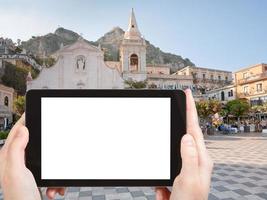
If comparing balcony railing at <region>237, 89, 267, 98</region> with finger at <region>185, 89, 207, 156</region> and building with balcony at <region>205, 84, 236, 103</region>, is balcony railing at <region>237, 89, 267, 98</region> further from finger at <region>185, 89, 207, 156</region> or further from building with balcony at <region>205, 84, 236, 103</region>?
finger at <region>185, 89, 207, 156</region>

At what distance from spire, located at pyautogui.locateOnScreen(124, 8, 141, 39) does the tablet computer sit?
1652 inches

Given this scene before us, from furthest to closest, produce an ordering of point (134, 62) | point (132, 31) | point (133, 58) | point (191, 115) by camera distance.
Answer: point (132, 31)
point (134, 62)
point (133, 58)
point (191, 115)

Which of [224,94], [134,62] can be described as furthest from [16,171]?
[224,94]

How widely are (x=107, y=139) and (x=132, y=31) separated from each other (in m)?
43.5

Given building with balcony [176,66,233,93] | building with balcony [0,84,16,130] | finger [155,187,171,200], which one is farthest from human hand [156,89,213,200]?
building with balcony [176,66,233,93]

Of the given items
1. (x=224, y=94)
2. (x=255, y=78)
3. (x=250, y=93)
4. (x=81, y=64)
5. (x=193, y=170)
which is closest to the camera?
(x=193, y=170)

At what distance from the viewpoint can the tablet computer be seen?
1115 mm

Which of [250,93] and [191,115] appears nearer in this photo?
[191,115]

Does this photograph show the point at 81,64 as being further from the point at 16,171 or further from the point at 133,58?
the point at 16,171

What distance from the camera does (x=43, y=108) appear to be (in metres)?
1.17

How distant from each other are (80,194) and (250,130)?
89.1ft

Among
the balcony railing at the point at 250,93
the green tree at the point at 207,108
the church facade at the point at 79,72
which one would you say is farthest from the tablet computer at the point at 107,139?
the balcony railing at the point at 250,93

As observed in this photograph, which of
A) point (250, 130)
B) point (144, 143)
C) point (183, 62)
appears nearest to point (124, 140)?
point (144, 143)

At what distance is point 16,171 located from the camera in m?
1.02
